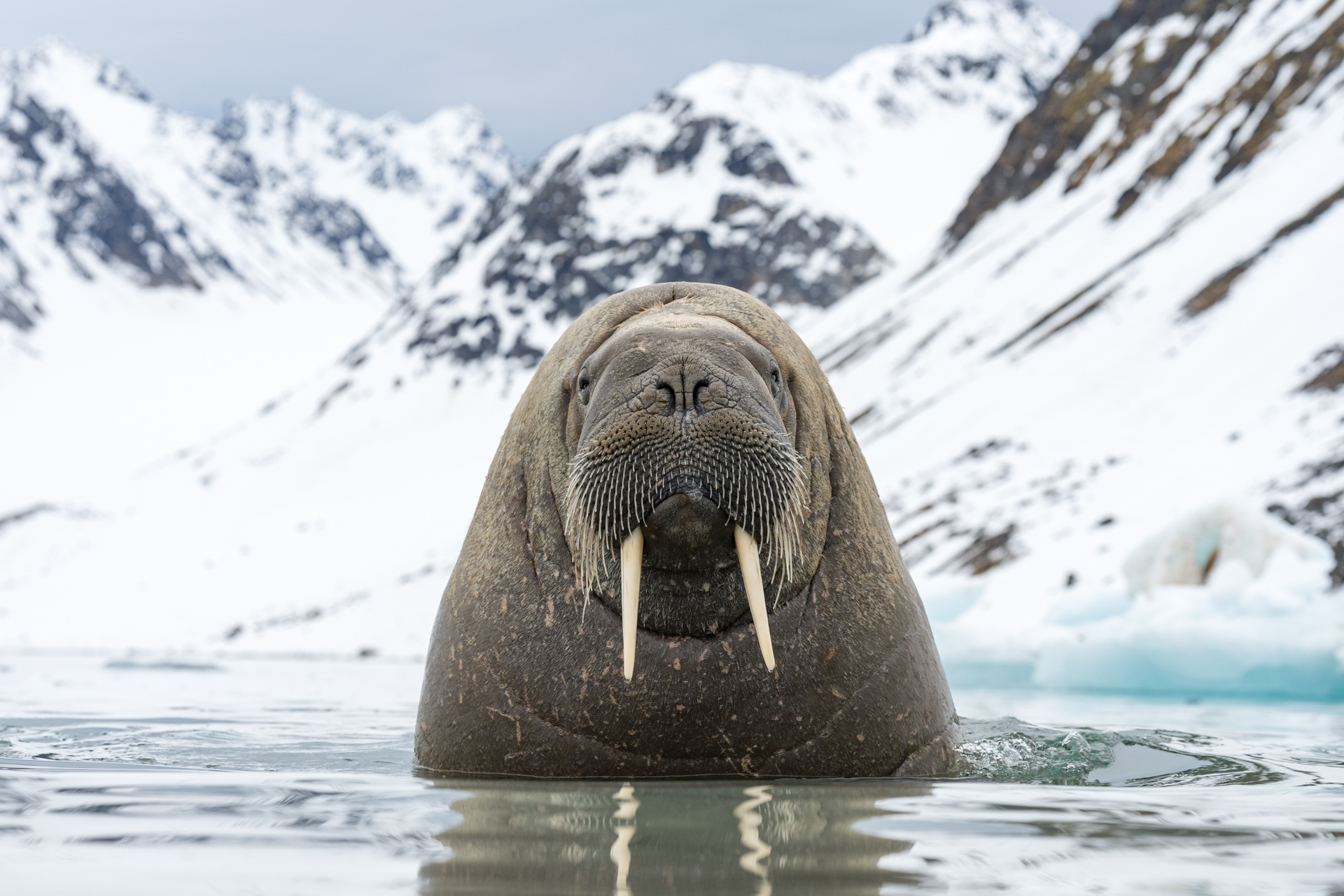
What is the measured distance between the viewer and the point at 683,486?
386 centimetres

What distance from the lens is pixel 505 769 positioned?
4.38 m

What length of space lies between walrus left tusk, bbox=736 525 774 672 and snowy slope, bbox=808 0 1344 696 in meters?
12.1

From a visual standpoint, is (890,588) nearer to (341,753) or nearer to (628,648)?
(628,648)

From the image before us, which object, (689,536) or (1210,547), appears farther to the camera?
(1210,547)

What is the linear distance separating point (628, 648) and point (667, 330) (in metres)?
1.07

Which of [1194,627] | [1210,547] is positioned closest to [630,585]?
[1194,627]

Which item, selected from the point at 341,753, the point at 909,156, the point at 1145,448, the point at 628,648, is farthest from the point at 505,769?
the point at 909,156

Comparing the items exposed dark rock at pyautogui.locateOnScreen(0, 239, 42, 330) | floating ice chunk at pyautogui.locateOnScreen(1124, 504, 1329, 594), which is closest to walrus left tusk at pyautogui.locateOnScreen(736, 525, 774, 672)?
floating ice chunk at pyautogui.locateOnScreen(1124, 504, 1329, 594)

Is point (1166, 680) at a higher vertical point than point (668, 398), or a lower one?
higher

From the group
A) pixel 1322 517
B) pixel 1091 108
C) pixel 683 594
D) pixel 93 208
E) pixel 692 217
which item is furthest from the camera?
pixel 93 208

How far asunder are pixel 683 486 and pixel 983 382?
3635 cm

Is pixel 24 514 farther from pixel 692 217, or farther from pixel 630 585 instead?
pixel 630 585

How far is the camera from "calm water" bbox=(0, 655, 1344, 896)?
2555 millimetres

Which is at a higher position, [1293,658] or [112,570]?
[112,570]
